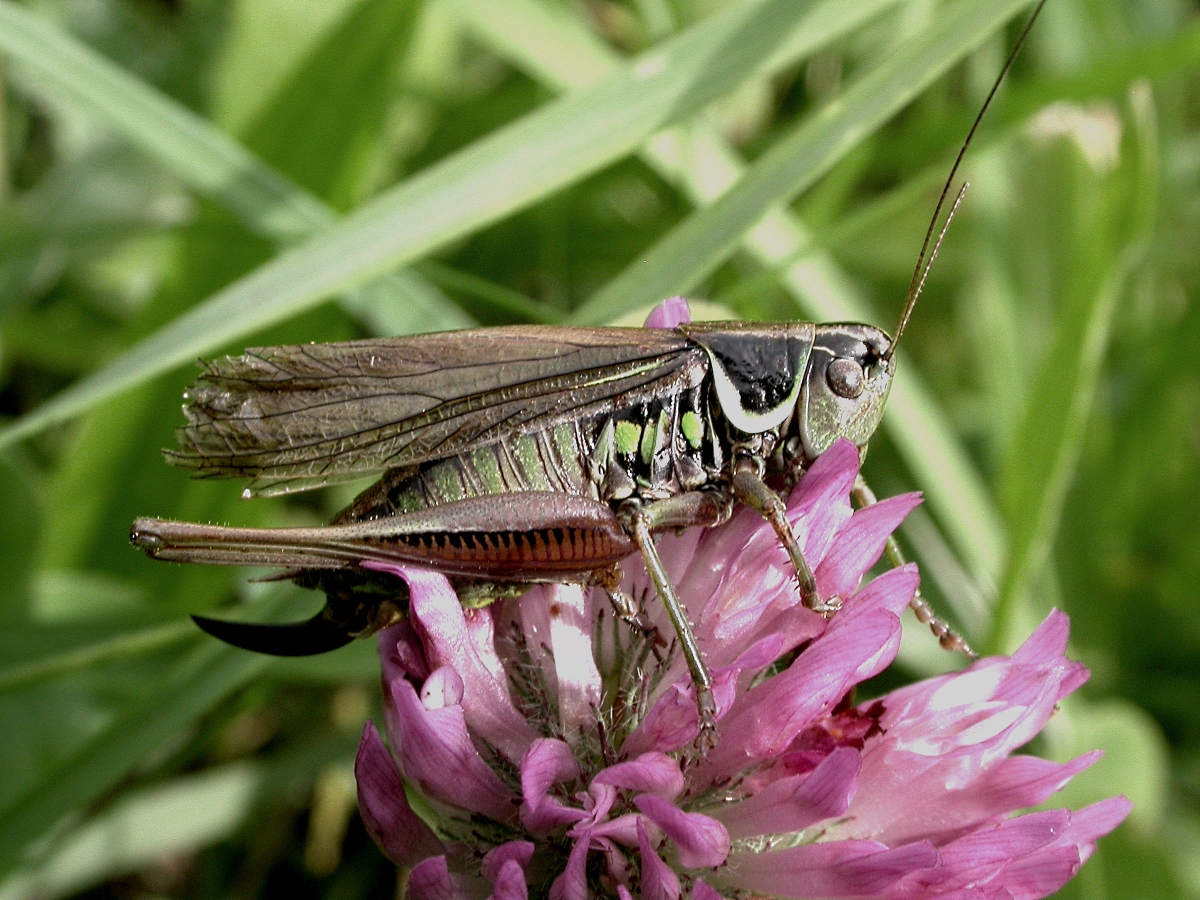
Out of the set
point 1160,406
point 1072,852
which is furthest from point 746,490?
point 1160,406

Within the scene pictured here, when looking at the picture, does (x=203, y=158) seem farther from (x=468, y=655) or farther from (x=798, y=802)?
(x=798, y=802)

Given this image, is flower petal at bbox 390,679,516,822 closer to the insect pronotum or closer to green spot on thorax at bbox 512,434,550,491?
the insect pronotum

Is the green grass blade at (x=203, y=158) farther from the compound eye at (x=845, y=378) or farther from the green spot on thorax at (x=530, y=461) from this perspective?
the compound eye at (x=845, y=378)

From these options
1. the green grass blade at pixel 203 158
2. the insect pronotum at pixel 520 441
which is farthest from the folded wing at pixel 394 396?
the green grass blade at pixel 203 158

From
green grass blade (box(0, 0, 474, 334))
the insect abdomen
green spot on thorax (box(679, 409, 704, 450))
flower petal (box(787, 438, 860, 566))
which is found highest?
green grass blade (box(0, 0, 474, 334))

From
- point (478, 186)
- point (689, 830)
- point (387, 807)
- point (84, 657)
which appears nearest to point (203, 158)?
point (478, 186)

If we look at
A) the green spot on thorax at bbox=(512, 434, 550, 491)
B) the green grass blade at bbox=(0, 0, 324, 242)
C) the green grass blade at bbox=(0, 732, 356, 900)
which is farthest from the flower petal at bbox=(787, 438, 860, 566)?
the green grass blade at bbox=(0, 732, 356, 900)
